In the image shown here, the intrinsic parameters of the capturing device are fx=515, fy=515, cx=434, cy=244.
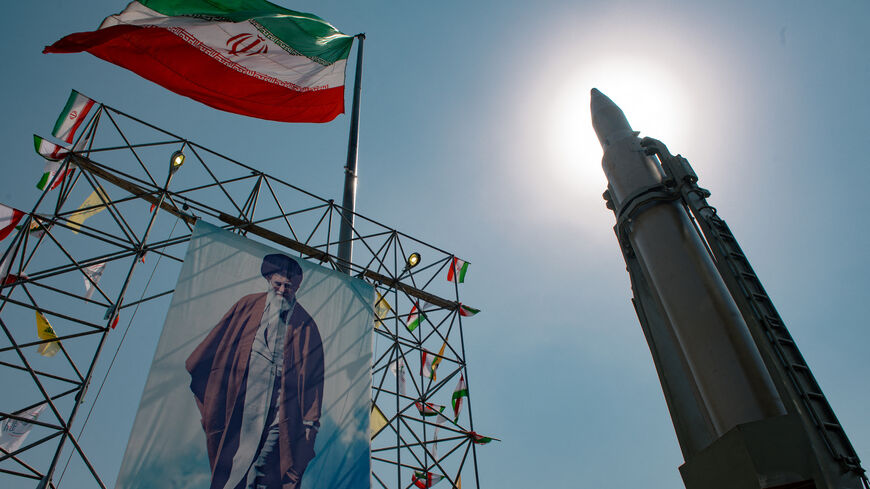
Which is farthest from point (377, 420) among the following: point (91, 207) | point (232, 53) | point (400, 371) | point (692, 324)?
point (232, 53)

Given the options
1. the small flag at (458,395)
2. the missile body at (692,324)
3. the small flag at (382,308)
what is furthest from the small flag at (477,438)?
the missile body at (692,324)

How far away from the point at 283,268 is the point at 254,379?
2.15 meters

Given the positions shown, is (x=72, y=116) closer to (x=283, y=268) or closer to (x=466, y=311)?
(x=283, y=268)

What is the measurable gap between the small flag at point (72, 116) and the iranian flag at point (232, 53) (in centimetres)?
82

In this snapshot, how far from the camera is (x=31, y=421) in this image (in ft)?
20.5

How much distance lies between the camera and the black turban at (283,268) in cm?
912

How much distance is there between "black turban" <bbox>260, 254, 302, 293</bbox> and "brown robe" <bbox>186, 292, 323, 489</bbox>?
1.47 ft

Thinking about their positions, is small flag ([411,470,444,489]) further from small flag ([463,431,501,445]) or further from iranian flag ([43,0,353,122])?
iranian flag ([43,0,353,122])

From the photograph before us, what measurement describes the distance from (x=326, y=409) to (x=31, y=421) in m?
3.82

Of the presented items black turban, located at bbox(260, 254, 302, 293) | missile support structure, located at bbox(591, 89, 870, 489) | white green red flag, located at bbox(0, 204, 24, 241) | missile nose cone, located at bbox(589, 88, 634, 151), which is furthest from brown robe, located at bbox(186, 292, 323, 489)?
missile nose cone, located at bbox(589, 88, 634, 151)

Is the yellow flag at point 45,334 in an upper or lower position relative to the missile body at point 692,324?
upper

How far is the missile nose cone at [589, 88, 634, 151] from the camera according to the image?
24.3 feet

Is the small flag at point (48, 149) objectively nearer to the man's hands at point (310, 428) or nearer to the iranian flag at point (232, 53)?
the iranian flag at point (232, 53)

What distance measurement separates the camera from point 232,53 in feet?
33.7
